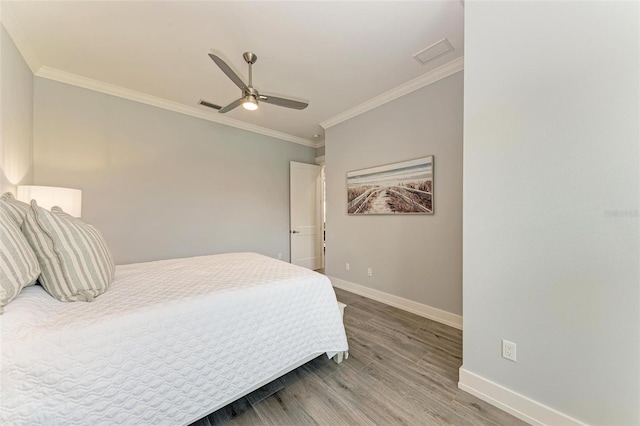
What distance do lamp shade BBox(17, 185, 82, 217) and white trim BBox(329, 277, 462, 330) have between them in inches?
125

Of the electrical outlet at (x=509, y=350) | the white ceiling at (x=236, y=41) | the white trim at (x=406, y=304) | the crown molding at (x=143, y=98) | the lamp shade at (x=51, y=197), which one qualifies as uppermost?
the white ceiling at (x=236, y=41)

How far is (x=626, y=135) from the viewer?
107 cm

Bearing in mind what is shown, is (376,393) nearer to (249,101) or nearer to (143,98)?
(249,101)

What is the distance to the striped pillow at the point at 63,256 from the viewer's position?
3.76ft

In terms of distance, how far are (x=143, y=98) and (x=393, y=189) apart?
3338 mm

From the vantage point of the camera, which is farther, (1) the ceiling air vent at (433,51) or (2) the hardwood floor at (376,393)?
(1) the ceiling air vent at (433,51)

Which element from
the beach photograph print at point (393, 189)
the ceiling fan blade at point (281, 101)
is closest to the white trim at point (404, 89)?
the beach photograph print at point (393, 189)

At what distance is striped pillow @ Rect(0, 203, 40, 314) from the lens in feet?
3.06

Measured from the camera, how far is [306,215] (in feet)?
15.1

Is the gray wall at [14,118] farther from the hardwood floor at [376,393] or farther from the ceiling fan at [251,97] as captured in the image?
the hardwood floor at [376,393]

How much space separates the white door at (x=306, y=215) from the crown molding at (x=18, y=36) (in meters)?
3.12

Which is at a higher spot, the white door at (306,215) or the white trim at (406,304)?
the white door at (306,215)

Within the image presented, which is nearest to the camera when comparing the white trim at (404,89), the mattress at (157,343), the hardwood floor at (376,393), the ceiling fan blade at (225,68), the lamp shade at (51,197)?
the mattress at (157,343)

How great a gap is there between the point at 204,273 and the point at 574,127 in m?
2.44
